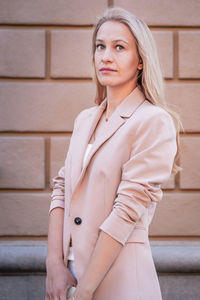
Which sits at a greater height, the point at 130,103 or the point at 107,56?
the point at 107,56

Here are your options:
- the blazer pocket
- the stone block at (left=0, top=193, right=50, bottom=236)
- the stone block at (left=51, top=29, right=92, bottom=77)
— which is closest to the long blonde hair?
the blazer pocket

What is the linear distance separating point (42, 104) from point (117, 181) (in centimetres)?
218

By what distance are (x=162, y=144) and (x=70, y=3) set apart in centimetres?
257

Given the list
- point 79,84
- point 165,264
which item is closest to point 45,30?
point 79,84

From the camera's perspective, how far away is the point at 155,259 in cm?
328

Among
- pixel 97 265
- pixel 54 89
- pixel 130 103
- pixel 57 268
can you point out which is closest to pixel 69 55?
pixel 54 89

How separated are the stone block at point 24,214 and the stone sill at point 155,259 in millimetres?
176

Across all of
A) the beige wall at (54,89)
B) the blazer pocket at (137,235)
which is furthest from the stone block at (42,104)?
the blazer pocket at (137,235)

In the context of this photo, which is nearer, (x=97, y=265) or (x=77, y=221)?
(x=97, y=265)

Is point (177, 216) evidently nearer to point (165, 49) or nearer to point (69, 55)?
point (165, 49)

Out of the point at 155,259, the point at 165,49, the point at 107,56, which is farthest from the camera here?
the point at 165,49

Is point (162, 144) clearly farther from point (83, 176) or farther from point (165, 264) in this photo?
point (165, 264)

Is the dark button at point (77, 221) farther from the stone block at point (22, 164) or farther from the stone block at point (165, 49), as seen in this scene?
the stone block at point (165, 49)

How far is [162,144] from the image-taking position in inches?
57.4
